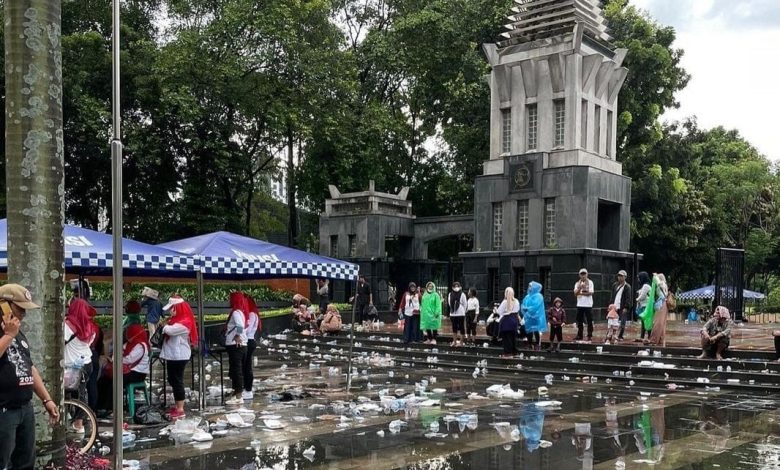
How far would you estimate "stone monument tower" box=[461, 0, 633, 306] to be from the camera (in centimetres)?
2366

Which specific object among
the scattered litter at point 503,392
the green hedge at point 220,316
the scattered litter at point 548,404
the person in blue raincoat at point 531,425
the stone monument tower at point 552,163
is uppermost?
the stone monument tower at point 552,163

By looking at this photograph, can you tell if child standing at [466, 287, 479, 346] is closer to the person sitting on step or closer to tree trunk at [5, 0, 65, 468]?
the person sitting on step

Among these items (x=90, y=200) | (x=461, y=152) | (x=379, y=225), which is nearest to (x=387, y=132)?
(x=461, y=152)

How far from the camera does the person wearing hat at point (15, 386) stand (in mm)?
4840

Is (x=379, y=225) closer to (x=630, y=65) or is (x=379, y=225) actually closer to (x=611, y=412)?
(x=630, y=65)

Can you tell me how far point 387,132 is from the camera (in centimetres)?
3412

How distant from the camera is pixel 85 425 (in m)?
8.26

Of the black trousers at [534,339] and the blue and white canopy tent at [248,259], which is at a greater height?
the blue and white canopy tent at [248,259]

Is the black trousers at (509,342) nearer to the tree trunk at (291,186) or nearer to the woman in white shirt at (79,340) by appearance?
the woman in white shirt at (79,340)

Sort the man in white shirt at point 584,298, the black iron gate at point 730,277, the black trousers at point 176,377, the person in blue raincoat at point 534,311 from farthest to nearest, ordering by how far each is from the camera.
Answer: the black iron gate at point 730,277, the man in white shirt at point 584,298, the person in blue raincoat at point 534,311, the black trousers at point 176,377

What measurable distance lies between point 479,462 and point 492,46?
66.8 ft

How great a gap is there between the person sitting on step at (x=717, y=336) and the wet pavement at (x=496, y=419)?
1.40 feet

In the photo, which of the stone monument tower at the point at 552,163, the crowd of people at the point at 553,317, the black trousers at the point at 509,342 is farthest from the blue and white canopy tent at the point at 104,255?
the stone monument tower at the point at 552,163

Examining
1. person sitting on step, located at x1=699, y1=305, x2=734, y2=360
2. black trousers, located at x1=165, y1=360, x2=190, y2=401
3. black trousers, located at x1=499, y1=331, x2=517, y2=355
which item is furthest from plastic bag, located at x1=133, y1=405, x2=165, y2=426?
person sitting on step, located at x1=699, y1=305, x2=734, y2=360
